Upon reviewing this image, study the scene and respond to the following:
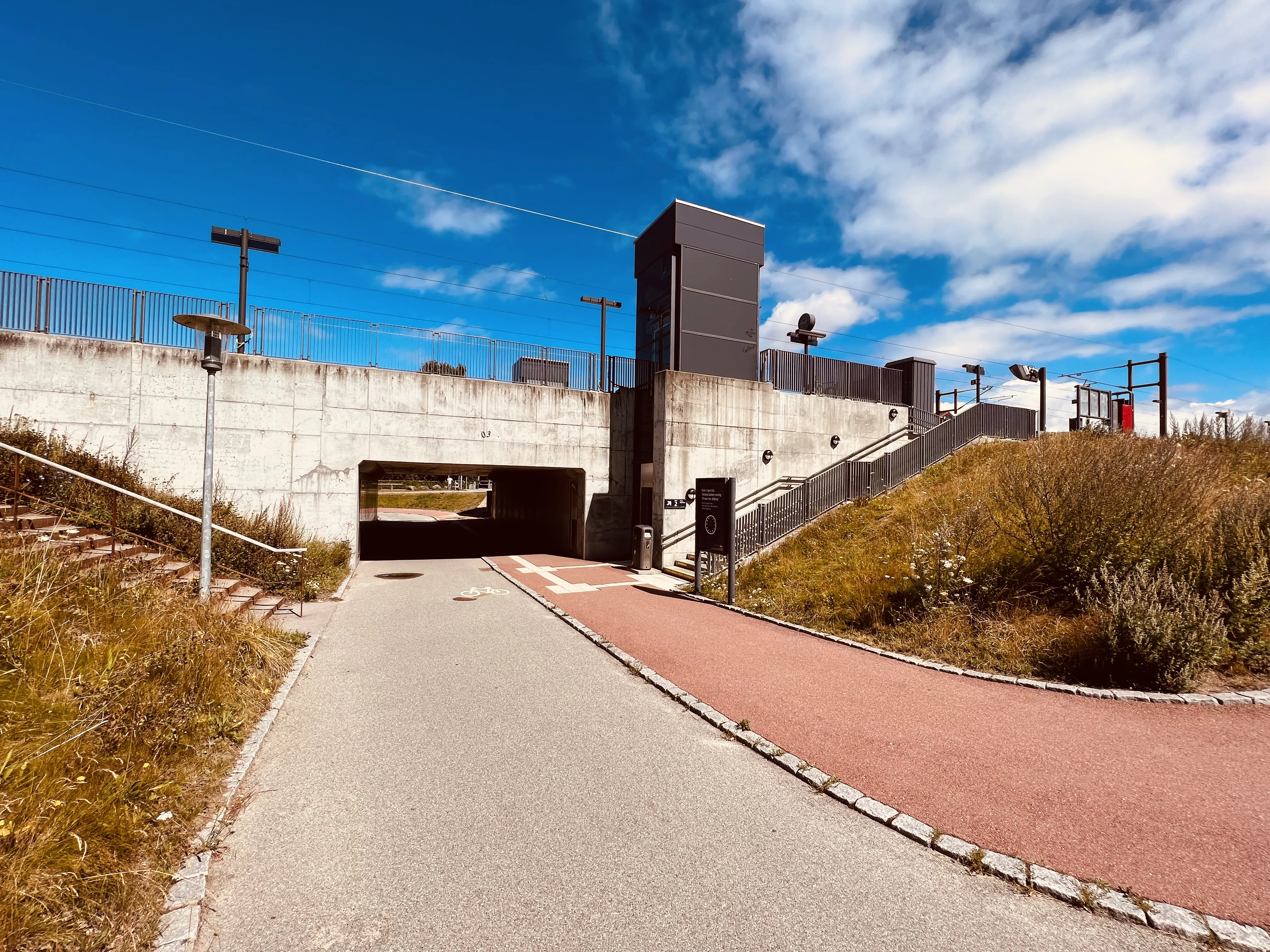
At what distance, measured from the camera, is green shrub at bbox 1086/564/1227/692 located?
5859mm

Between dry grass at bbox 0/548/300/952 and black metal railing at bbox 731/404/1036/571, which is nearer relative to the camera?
dry grass at bbox 0/548/300/952

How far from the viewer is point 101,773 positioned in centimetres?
353

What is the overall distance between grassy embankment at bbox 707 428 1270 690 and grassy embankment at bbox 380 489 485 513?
147ft

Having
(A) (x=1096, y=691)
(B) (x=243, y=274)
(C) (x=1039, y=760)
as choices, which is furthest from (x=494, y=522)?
(C) (x=1039, y=760)

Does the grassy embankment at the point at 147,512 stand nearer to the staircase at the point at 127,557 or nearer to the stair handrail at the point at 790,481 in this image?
the staircase at the point at 127,557

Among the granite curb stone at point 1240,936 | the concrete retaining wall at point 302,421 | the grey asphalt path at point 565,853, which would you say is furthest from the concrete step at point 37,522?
the granite curb stone at point 1240,936

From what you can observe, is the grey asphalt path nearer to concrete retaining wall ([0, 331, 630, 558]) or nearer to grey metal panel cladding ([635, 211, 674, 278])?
concrete retaining wall ([0, 331, 630, 558])

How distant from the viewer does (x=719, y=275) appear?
1748 centimetres

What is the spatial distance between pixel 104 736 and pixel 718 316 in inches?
643

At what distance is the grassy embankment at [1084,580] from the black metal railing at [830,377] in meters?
7.83

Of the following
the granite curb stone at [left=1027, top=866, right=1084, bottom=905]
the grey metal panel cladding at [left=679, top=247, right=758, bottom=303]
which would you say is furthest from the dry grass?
the grey metal panel cladding at [left=679, top=247, right=758, bottom=303]

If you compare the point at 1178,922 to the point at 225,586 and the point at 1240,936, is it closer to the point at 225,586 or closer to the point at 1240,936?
the point at 1240,936

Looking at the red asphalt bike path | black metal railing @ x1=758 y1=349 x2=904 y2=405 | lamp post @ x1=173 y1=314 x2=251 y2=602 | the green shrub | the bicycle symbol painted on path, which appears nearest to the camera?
the red asphalt bike path

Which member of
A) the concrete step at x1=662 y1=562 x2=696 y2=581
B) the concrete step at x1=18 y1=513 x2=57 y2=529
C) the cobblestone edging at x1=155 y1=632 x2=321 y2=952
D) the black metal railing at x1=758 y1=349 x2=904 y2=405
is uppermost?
the black metal railing at x1=758 y1=349 x2=904 y2=405
